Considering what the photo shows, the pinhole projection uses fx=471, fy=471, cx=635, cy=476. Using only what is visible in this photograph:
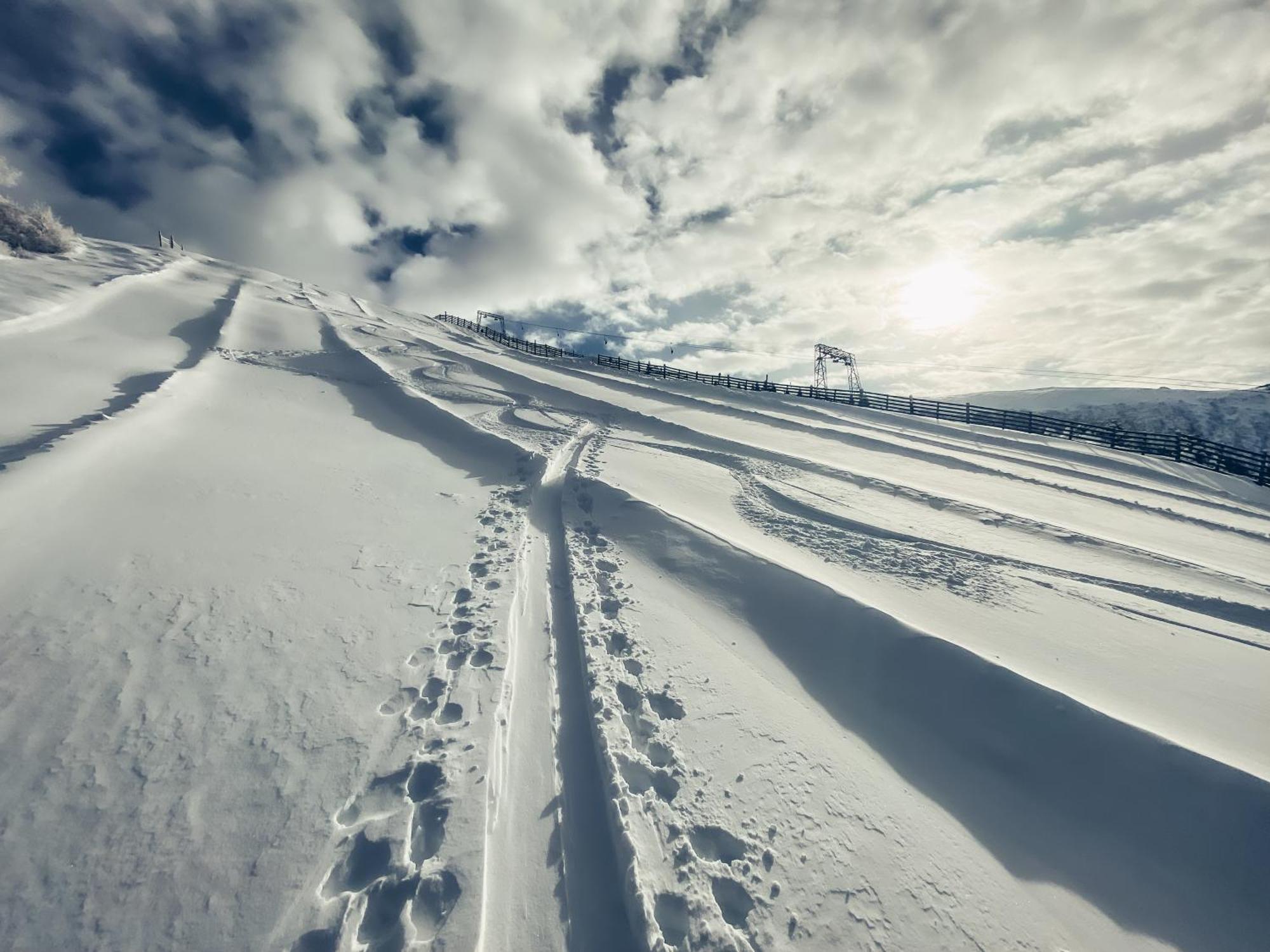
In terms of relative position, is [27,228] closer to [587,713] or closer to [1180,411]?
[587,713]

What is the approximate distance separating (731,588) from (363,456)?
29.5ft

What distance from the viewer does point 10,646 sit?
4395 millimetres

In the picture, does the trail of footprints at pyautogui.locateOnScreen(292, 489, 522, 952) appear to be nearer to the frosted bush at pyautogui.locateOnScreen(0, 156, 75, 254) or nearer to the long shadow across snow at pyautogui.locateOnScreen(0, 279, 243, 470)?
the long shadow across snow at pyautogui.locateOnScreen(0, 279, 243, 470)

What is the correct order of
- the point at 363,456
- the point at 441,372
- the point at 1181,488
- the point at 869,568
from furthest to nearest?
the point at 441,372
the point at 1181,488
the point at 363,456
the point at 869,568

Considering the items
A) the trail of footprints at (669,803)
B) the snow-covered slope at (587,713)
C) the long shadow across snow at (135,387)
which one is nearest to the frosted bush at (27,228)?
the long shadow across snow at (135,387)

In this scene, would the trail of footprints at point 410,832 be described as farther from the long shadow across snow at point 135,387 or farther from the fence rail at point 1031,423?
the fence rail at point 1031,423

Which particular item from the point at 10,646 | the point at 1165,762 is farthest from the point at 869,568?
the point at 10,646

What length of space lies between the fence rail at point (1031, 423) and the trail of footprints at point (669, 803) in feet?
92.5

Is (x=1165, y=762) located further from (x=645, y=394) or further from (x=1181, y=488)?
(x=645, y=394)

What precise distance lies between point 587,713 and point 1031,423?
1206 inches

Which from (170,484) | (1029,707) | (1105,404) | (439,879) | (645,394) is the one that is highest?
(1105,404)

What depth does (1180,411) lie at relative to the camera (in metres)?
77.9

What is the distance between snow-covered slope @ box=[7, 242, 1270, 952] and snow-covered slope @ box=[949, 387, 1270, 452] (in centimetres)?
8403

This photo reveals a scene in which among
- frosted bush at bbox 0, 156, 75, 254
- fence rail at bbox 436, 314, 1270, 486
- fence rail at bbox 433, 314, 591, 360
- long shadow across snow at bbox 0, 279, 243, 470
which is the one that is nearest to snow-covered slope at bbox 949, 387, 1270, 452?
fence rail at bbox 436, 314, 1270, 486
